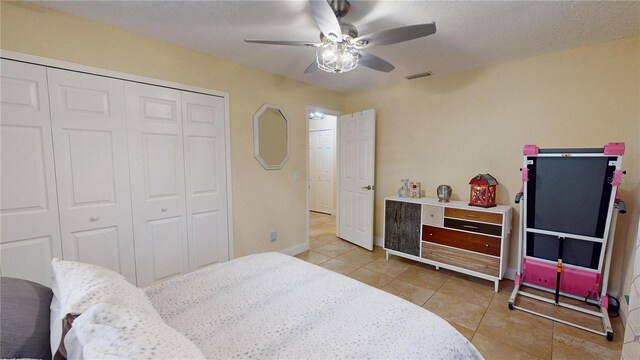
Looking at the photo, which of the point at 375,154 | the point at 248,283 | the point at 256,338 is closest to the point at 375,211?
the point at 375,154

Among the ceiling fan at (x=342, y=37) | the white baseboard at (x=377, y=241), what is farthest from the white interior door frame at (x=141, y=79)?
the white baseboard at (x=377, y=241)

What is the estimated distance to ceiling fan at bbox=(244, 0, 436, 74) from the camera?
59.6 inches

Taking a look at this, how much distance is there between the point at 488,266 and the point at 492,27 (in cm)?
223

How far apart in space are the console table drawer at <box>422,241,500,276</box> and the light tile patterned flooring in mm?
179

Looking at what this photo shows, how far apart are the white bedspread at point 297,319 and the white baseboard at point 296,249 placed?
6.86 ft

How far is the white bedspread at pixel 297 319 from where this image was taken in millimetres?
977

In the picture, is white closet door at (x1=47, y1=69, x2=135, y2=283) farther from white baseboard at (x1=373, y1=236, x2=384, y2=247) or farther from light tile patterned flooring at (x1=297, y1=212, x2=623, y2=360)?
white baseboard at (x1=373, y1=236, x2=384, y2=247)

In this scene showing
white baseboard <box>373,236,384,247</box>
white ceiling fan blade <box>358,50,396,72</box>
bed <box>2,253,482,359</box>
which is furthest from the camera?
white baseboard <box>373,236,384,247</box>

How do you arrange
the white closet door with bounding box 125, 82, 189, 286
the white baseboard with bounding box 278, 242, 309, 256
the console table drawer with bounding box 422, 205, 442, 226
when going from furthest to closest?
the white baseboard with bounding box 278, 242, 309, 256
the console table drawer with bounding box 422, 205, 442, 226
the white closet door with bounding box 125, 82, 189, 286

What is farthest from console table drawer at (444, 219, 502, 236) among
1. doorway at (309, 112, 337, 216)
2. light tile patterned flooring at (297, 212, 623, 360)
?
doorway at (309, 112, 337, 216)

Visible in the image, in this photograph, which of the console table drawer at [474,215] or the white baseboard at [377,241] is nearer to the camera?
the console table drawer at [474,215]

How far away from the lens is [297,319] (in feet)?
3.75

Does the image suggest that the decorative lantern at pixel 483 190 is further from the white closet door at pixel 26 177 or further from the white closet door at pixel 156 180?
the white closet door at pixel 26 177

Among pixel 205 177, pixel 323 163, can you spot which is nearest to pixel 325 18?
pixel 205 177
